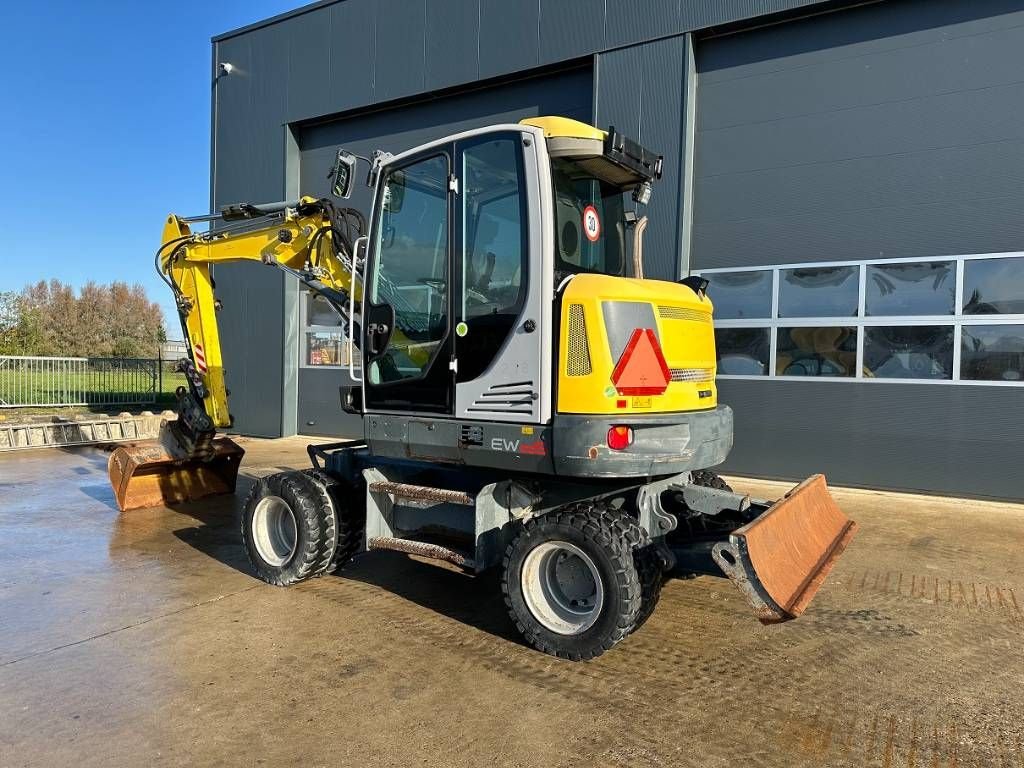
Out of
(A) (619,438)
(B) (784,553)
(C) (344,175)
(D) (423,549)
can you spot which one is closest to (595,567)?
(A) (619,438)

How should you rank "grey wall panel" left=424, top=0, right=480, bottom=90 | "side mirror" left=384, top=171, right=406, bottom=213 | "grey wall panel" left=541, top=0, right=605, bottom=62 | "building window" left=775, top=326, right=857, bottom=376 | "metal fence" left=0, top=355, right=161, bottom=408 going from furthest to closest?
"metal fence" left=0, top=355, right=161, bottom=408, "grey wall panel" left=424, top=0, right=480, bottom=90, "grey wall panel" left=541, top=0, right=605, bottom=62, "building window" left=775, top=326, right=857, bottom=376, "side mirror" left=384, top=171, right=406, bottom=213

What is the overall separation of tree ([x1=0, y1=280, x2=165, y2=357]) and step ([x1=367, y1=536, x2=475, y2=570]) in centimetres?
2760

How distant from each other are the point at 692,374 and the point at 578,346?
904mm

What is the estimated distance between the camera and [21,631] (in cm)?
427

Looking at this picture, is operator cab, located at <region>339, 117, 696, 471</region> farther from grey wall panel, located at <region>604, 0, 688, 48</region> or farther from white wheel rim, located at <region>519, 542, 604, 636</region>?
grey wall panel, located at <region>604, 0, 688, 48</region>

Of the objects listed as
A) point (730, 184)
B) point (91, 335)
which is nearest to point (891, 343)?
point (730, 184)

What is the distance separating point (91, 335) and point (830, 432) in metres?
43.3

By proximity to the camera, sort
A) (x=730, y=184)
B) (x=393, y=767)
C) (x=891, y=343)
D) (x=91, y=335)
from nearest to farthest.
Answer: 1. (x=393, y=767)
2. (x=891, y=343)
3. (x=730, y=184)
4. (x=91, y=335)

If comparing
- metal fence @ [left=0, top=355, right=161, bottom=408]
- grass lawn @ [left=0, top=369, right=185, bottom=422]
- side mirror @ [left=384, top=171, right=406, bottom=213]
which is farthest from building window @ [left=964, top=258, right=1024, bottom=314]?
metal fence @ [left=0, top=355, right=161, bottom=408]

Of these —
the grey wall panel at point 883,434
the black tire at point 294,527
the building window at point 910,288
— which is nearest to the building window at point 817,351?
the grey wall panel at point 883,434

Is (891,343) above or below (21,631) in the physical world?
above

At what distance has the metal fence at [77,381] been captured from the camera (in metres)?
15.4

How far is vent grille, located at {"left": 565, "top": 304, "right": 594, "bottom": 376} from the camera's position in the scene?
12.6 ft

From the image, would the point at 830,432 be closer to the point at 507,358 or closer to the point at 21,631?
the point at 507,358
